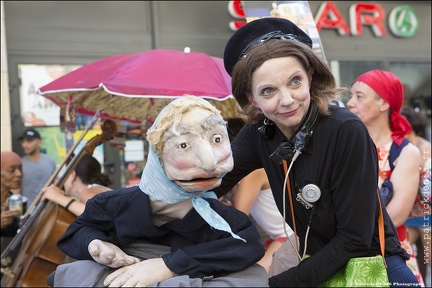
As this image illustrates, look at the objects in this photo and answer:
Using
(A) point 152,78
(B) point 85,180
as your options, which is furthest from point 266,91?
(B) point 85,180

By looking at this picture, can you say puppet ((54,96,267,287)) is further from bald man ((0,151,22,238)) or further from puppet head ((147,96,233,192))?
bald man ((0,151,22,238))

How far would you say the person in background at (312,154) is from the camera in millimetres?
1921

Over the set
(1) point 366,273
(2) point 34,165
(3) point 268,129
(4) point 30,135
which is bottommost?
(2) point 34,165

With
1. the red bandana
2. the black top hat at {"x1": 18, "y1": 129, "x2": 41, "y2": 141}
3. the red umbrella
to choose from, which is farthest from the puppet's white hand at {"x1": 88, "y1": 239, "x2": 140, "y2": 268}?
the black top hat at {"x1": 18, "y1": 129, "x2": 41, "y2": 141}

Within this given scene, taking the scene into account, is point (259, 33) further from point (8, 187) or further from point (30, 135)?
point (30, 135)

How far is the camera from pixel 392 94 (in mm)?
3520

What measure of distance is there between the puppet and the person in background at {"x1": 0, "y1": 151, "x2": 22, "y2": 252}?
3.18 meters

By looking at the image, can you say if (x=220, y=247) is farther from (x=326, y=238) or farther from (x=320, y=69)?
(x=320, y=69)

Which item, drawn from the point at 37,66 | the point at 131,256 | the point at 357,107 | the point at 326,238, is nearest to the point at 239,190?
the point at 357,107

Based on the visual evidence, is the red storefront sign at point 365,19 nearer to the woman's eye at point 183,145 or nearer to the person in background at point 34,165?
the person in background at point 34,165

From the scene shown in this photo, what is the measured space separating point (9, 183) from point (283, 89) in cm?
406

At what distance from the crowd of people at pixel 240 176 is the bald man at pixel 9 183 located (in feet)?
10.1

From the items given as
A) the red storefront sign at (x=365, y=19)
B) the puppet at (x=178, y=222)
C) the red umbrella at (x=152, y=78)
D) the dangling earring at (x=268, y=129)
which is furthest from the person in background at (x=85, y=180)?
the red storefront sign at (x=365, y=19)

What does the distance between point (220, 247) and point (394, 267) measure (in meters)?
0.70
